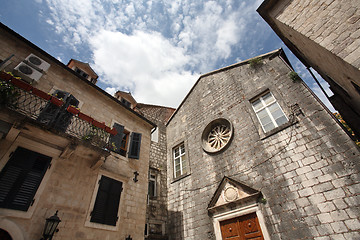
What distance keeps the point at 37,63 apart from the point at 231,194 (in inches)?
323

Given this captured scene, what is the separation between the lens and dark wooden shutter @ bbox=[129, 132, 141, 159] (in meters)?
7.21

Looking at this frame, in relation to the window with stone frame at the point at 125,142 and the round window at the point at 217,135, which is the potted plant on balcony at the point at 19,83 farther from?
the round window at the point at 217,135

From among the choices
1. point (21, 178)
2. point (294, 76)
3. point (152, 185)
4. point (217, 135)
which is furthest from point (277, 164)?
point (21, 178)

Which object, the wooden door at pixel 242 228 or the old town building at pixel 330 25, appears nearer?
the old town building at pixel 330 25

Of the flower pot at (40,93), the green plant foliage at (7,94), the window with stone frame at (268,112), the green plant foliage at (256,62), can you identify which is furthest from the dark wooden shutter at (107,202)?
the green plant foliage at (256,62)

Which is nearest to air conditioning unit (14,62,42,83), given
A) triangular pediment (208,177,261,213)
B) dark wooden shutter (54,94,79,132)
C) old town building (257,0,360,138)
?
dark wooden shutter (54,94,79,132)

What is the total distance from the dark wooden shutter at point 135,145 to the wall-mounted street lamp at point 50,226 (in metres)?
3.18

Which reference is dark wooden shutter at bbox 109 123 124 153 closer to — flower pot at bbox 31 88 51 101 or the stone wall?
flower pot at bbox 31 88 51 101

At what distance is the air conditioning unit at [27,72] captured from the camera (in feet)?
17.0

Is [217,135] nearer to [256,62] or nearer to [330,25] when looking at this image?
[256,62]

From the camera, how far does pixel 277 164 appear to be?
609 cm

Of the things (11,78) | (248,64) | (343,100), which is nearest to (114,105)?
(11,78)

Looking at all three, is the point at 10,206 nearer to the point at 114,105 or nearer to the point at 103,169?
the point at 103,169

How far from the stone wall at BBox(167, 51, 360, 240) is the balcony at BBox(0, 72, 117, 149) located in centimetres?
472
